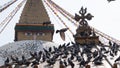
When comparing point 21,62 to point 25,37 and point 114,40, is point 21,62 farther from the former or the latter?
point 25,37

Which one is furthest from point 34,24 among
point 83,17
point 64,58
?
point 64,58

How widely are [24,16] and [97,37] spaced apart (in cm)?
776

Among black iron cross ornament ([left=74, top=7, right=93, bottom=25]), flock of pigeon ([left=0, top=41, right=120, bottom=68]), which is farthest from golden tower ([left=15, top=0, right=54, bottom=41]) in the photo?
flock of pigeon ([left=0, top=41, right=120, bottom=68])

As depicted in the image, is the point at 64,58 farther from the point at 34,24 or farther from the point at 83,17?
the point at 34,24

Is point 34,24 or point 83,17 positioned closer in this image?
point 83,17

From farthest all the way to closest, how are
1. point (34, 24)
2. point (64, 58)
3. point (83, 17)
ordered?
1. point (34, 24)
2. point (83, 17)
3. point (64, 58)

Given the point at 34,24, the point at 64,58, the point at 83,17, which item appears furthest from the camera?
the point at 34,24

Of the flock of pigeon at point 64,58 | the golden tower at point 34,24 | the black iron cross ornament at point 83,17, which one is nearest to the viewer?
the flock of pigeon at point 64,58

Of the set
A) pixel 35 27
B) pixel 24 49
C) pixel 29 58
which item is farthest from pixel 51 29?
pixel 29 58

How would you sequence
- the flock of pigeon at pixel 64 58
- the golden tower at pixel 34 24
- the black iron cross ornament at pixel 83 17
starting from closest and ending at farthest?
the flock of pigeon at pixel 64 58
the black iron cross ornament at pixel 83 17
the golden tower at pixel 34 24

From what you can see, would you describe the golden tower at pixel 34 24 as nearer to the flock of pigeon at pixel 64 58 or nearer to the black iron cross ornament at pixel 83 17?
the black iron cross ornament at pixel 83 17

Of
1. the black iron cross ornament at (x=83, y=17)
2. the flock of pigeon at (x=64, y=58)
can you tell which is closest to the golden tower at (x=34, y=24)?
the black iron cross ornament at (x=83, y=17)

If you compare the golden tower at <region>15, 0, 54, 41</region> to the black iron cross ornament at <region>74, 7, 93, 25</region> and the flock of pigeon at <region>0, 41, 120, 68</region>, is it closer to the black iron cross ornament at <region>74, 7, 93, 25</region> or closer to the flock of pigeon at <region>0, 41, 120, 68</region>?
the black iron cross ornament at <region>74, 7, 93, 25</region>

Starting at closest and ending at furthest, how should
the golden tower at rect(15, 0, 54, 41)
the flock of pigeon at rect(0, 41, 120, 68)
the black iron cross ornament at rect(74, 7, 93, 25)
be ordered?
1. the flock of pigeon at rect(0, 41, 120, 68)
2. the black iron cross ornament at rect(74, 7, 93, 25)
3. the golden tower at rect(15, 0, 54, 41)
